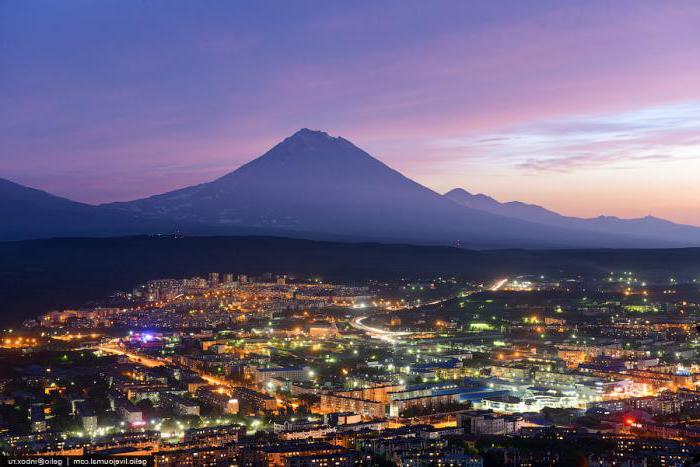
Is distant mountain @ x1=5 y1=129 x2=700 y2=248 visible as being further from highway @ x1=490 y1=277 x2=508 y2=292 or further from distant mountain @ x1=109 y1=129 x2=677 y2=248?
highway @ x1=490 y1=277 x2=508 y2=292

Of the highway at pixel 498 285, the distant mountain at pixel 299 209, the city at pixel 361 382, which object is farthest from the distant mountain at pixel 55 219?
the city at pixel 361 382

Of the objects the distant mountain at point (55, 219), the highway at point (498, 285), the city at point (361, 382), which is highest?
the distant mountain at point (55, 219)

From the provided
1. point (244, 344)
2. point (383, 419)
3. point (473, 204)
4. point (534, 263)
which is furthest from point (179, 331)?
point (473, 204)

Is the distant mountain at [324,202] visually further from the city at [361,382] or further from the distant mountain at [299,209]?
the city at [361,382]

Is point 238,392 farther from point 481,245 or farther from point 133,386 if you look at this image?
point 481,245

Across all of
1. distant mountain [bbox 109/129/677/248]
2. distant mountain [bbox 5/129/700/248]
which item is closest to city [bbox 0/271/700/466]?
distant mountain [bbox 5/129/700/248]

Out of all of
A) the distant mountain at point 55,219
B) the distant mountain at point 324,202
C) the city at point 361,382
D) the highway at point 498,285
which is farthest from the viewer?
the distant mountain at point 324,202

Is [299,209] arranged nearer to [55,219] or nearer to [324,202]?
[324,202]

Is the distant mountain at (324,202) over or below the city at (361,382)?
over
